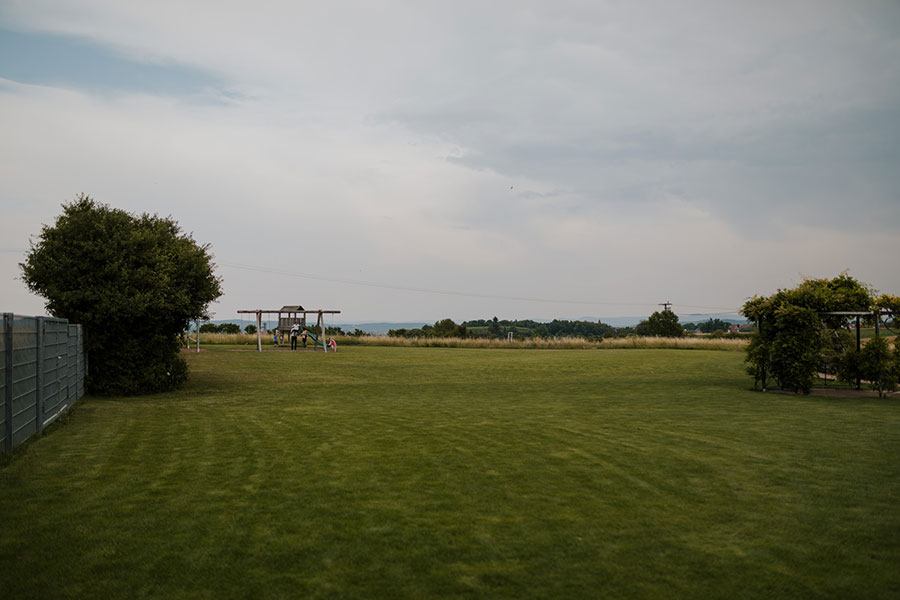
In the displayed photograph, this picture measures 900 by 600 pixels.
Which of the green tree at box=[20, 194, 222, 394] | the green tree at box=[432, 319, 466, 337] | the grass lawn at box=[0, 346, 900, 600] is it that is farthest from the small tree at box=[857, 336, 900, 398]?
the green tree at box=[432, 319, 466, 337]

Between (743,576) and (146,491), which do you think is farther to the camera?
(146,491)

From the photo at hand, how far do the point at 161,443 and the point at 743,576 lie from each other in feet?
23.0

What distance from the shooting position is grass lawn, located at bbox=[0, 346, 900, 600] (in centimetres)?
404

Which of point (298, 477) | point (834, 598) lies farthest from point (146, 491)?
point (834, 598)

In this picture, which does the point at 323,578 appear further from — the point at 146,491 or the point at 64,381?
the point at 64,381

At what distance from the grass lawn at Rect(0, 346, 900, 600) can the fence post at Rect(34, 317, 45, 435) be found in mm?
325

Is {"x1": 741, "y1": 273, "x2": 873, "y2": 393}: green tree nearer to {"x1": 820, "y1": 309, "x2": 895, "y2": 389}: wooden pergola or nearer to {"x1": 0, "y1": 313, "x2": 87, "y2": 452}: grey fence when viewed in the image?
{"x1": 820, "y1": 309, "x2": 895, "y2": 389}: wooden pergola

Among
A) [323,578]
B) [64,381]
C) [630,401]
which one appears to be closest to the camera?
[323,578]

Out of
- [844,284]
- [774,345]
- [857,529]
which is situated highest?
[844,284]

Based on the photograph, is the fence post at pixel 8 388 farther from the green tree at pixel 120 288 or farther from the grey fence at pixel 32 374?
the green tree at pixel 120 288

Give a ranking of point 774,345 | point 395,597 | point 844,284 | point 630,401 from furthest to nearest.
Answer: point 844,284
point 774,345
point 630,401
point 395,597

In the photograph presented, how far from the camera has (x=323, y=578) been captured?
159 inches

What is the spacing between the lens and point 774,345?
15.5 meters

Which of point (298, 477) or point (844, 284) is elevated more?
point (844, 284)
